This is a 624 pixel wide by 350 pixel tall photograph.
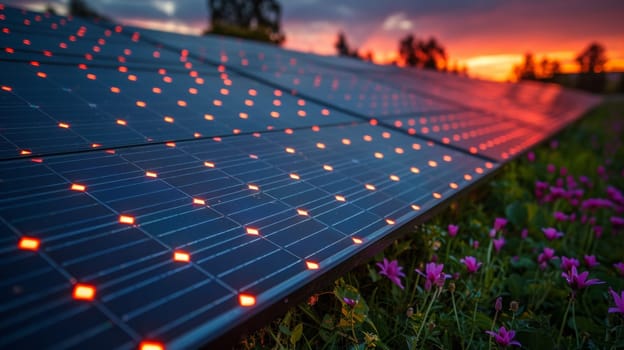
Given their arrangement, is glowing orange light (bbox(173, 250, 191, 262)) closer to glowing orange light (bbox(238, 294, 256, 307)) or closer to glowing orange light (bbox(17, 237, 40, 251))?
glowing orange light (bbox(238, 294, 256, 307))

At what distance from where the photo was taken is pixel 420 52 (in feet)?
237

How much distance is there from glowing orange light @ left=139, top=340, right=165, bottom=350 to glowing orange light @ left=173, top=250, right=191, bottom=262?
0.29m

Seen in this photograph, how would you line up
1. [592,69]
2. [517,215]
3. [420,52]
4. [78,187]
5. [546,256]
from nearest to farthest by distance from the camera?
[78,187] < [546,256] < [517,215] < [592,69] < [420,52]

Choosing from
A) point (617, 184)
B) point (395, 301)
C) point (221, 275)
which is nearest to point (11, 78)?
point (221, 275)

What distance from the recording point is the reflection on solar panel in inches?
33.5

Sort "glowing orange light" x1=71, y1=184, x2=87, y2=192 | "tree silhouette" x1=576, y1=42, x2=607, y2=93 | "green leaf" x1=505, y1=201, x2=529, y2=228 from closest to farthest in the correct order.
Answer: "glowing orange light" x1=71, y1=184, x2=87, y2=192, "green leaf" x1=505, y1=201, x2=529, y2=228, "tree silhouette" x1=576, y1=42, x2=607, y2=93

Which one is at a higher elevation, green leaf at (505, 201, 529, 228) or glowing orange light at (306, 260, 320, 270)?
glowing orange light at (306, 260, 320, 270)

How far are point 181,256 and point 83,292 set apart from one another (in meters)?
0.26

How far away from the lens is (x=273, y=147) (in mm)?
2154

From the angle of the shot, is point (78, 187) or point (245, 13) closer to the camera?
point (78, 187)

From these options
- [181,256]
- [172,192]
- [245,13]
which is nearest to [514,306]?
[181,256]

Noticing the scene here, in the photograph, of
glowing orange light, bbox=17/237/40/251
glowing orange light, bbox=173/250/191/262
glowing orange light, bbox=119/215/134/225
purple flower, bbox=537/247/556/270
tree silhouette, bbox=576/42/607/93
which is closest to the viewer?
glowing orange light, bbox=17/237/40/251

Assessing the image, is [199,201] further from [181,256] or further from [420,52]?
[420,52]

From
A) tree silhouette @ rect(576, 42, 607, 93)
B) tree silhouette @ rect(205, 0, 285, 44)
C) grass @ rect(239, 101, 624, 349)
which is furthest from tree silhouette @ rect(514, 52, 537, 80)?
grass @ rect(239, 101, 624, 349)
